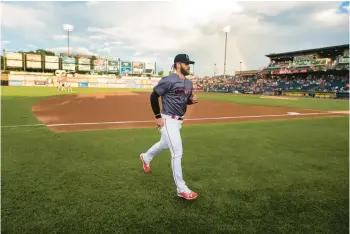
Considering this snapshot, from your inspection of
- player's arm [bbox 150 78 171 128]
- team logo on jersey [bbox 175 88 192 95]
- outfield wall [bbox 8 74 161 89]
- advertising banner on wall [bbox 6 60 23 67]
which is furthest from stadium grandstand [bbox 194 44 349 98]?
advertising banner on wall [bbox 6 60 23 67]

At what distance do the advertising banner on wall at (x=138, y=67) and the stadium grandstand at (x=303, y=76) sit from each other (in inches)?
866

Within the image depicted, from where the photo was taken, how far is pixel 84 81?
58.5m

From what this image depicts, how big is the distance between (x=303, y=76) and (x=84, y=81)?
49.8m

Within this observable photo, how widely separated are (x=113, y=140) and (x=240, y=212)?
4534 millimetres

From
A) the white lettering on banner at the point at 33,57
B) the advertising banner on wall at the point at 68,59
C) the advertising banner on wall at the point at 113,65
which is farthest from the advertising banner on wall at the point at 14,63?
the advertising banner on wall at the point at 113,65

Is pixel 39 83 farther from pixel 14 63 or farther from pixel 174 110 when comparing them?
pixel 174 110

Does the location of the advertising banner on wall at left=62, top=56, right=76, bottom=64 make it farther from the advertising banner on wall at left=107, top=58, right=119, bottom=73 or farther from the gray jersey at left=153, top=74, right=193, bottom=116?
the gray jersey at left=153, top=74, right=193, bottom=116

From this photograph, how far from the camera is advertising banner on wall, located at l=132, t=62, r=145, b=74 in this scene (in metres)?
75.7

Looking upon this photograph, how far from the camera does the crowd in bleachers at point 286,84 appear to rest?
4196 centimetres

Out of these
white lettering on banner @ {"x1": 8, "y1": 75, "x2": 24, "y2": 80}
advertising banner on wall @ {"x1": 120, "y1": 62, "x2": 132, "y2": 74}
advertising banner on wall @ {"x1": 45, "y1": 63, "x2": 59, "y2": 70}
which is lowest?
white lettering on banner @ {"x1": 8, "y1": 75, "x2": 24, "y2": 80}

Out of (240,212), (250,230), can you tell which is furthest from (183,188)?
(250,230)

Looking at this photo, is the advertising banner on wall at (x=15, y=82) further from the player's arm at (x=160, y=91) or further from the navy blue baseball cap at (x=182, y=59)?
the navy blue baseball cap at (x=182, y=59)

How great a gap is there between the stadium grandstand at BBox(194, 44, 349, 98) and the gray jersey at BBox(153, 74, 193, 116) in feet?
139

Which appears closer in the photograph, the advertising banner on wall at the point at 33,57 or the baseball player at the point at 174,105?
the baseball player at the point at 174,105
